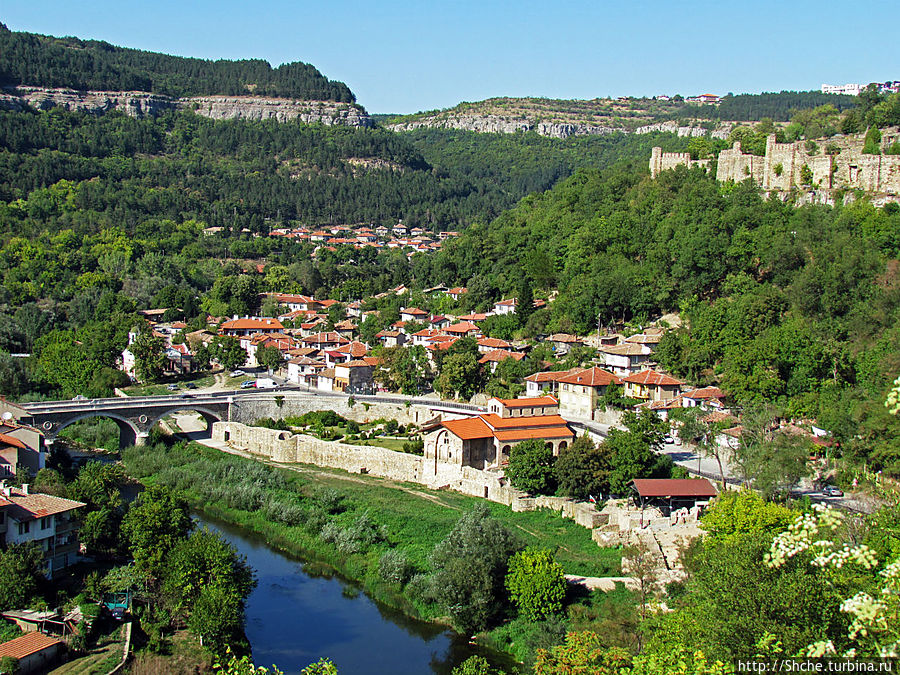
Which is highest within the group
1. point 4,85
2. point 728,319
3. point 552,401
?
point 4,85

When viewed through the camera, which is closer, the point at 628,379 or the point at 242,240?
the point at 628,379

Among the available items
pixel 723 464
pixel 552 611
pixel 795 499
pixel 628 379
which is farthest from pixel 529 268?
pixel 552 611

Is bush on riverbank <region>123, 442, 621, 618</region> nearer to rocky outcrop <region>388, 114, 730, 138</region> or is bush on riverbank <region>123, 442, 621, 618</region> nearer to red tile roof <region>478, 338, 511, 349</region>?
red tile roof <region>478, 338, 511, 349</region>

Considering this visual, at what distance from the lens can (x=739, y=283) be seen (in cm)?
3975

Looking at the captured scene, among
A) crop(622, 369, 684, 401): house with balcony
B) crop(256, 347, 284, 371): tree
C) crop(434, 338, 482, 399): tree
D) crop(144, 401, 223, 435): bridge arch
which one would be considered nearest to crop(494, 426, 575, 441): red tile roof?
crop(622, 369, 684, 401): house with balcony

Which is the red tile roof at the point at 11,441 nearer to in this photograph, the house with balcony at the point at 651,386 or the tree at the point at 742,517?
the tree at the point at 742,517

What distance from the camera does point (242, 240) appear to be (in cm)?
7944

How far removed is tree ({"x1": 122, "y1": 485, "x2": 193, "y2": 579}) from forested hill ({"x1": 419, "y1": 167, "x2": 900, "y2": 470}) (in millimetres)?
20637

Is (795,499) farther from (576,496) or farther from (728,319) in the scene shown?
(728,319)

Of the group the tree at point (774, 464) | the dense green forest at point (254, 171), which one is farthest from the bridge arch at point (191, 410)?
the dense green forest at point (254, 171)

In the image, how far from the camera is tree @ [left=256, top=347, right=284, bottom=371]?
1940 inches

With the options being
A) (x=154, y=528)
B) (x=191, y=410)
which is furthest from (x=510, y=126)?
(x=154, y=528)

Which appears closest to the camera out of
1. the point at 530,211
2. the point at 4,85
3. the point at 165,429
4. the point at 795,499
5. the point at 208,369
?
the point at 795,499

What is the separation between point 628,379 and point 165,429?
21.1 m
